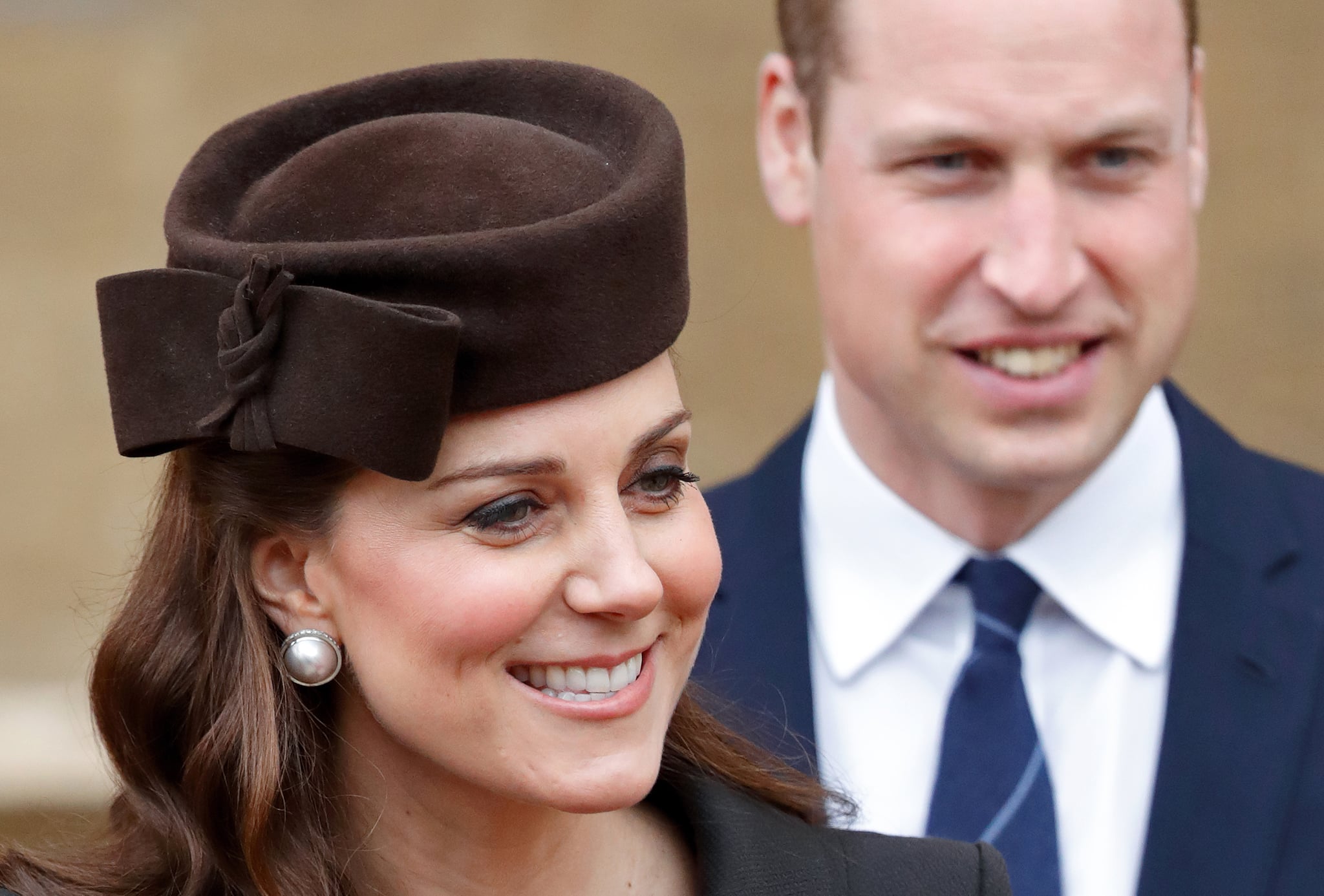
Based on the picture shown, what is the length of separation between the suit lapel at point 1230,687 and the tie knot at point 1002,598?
0.83 feet

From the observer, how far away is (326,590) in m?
2.42

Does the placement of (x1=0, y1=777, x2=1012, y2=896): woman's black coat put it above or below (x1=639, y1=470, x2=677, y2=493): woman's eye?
below

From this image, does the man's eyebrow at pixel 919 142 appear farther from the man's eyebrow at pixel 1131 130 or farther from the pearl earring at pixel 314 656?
the pearl earring at pixel 314 656

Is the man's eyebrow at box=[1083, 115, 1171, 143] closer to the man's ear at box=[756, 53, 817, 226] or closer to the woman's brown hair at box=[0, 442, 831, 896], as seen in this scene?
the man's ear at box=[756, 53, 817, 226]

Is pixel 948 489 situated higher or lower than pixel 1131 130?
lower

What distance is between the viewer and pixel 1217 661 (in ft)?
11.2

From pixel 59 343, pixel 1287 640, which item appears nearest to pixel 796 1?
pixel 1287 640

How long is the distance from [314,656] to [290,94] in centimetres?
380

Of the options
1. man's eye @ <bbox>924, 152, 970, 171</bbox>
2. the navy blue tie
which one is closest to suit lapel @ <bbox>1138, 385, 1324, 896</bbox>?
the navy blue tie

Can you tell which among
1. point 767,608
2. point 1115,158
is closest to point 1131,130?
point 1115,158

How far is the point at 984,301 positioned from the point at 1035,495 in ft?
1.17

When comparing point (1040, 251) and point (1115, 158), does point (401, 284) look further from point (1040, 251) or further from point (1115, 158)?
point (1115, 158)

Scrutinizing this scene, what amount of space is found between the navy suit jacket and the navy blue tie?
0.58 feet

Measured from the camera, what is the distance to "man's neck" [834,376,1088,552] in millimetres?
3510
